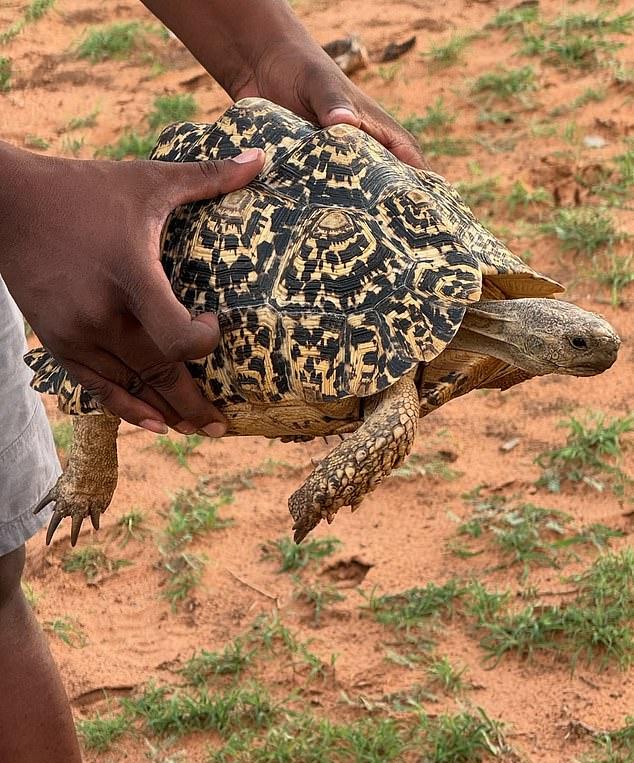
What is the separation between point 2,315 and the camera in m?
3.13

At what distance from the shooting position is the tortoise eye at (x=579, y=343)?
279 centimetres

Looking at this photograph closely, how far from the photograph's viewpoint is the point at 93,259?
8.20ft

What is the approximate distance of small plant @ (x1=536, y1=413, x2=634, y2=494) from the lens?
5.23 meters

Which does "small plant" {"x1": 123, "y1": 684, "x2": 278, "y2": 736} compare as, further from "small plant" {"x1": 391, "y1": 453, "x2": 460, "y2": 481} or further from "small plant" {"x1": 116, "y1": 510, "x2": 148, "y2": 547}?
"small plant" {"x1": 391, "y1": 453, "x2": 460, "y2": 481}

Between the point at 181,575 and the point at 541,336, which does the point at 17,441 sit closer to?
the point at 541,336

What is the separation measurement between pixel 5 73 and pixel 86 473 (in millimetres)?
7176

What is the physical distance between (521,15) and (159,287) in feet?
22.6

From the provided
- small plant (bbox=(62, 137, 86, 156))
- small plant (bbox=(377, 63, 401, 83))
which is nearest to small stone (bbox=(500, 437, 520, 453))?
small plant (bbox=(377, 63, 401, 83))

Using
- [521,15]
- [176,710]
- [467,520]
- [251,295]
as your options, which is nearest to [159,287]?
[251,295]

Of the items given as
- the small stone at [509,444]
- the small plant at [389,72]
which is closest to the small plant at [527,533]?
the small stone at [509,444]

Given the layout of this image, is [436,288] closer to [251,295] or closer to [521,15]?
[251,295]

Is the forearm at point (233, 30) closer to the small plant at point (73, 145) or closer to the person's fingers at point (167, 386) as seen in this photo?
the person's fingers at point (167, 386)

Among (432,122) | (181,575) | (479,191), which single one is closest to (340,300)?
(181,575)

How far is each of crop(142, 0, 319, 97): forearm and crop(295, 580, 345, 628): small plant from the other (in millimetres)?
2208
